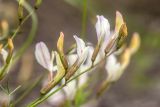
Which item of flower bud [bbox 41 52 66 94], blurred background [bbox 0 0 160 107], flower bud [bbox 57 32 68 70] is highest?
blurred background [bbox 0 0 160 107]

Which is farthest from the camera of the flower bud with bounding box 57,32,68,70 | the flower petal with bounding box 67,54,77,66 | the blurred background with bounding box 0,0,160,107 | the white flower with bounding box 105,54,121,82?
the blurred background with bounding box 0,0,160,107

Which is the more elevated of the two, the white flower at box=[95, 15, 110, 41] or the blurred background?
the blurred background

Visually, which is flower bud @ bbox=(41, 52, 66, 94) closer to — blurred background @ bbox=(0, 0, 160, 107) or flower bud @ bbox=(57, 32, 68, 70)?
flower bud @ bbox=(57, 32, 68, 70)

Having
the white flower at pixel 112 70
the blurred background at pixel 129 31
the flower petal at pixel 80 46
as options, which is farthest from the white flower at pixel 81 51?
the blurred background at pixel 129 31

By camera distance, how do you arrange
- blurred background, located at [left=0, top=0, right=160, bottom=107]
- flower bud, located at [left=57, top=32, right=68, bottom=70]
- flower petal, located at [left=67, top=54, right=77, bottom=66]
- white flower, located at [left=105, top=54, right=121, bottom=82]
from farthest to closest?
blurred background, located at [left=0, top=0, right=160, bottom=107] → white flower, located at [left=105, top=54, right=121, bottom=82] → flower petal, located at [left=67, top=54, right=77, bottom=66] → flower bud, located at [left=57, top=32, right=68, bottom=70]

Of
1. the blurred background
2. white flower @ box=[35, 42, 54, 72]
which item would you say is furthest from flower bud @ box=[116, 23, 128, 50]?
the blurred background

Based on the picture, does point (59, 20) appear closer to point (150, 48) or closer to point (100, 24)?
point (150, 48)

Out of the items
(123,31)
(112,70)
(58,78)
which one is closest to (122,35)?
(123,31)

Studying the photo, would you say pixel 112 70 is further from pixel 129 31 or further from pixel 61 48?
pixel 129 31

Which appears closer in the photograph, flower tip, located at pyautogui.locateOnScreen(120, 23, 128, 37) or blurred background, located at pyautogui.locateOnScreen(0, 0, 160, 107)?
flower tip, located at pyautogui.locateOnScreen(120, 23, 128, 37)
